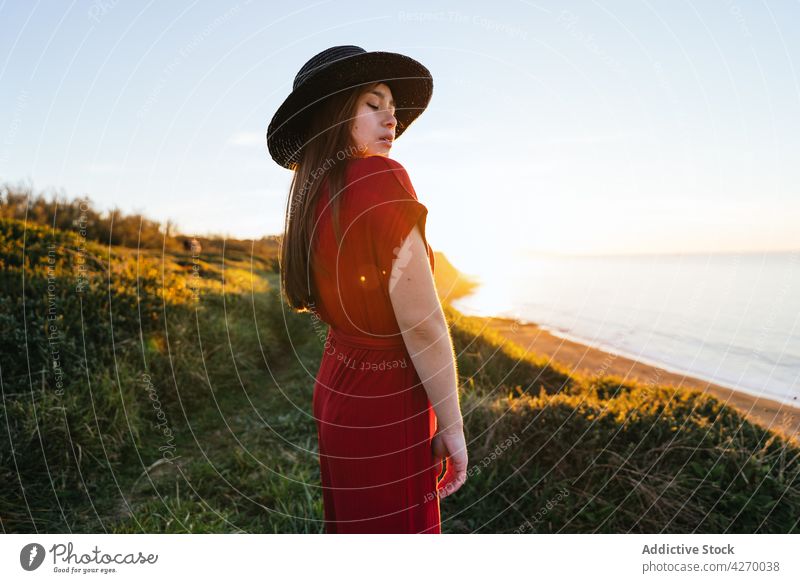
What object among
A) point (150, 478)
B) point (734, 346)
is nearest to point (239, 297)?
point (150, 478)

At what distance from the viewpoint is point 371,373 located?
1767 millimetres

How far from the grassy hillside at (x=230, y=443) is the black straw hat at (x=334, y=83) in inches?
96.6

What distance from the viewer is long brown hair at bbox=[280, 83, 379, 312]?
167cm

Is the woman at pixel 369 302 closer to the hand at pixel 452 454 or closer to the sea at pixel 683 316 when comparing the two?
the hand at pixel 452 454

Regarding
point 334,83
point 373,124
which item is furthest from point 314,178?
point 334,83

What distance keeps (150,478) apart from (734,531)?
4217 millimetres

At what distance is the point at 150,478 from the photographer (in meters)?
3.84

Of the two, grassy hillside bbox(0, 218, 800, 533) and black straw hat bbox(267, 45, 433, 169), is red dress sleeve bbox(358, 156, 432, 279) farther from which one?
grassy hillside bbox(0, 218, 800, 533)

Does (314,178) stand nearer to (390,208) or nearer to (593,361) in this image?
(390,208)

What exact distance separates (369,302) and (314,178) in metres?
0.50

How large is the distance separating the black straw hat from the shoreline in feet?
11.9

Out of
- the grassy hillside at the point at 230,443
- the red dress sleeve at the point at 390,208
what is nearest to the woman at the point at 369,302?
the red dress sleeve at the point at 390,208

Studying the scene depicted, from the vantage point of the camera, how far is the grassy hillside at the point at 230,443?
118 inches
